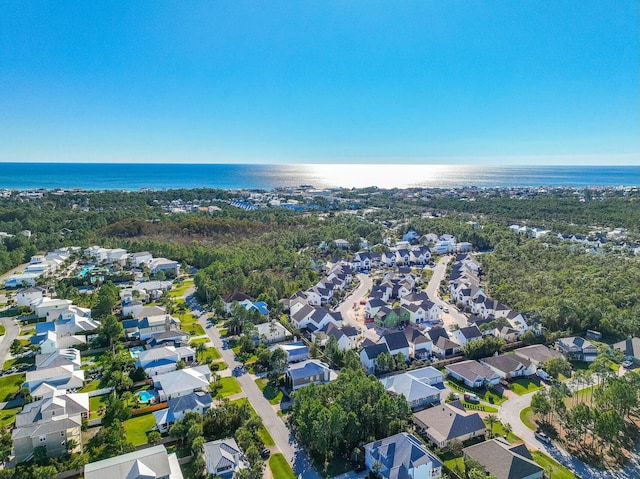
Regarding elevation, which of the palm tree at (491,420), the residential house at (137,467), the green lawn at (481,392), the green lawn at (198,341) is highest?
the residential house at (137,467)

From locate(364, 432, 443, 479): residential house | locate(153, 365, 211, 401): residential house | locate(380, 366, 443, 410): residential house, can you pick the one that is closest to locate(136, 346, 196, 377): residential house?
locate(153, 365, 211, 401): residential house

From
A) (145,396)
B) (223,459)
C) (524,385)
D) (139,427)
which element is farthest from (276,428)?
(524,385)

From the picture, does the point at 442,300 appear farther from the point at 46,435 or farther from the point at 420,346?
the point at 46,435

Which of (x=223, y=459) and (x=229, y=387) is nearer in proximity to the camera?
(x=223, y=459)

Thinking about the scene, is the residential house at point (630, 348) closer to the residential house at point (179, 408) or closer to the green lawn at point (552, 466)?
the green lawn at point (552, 466)

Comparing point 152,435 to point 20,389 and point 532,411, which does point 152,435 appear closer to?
point 20,389

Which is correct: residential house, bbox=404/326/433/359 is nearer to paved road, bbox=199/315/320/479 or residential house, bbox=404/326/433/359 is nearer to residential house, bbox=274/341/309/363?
residential house, bbox=274/341/309/363

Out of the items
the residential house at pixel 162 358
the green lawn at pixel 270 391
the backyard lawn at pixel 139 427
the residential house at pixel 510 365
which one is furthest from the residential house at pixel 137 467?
the residential house at pixel 510 365
